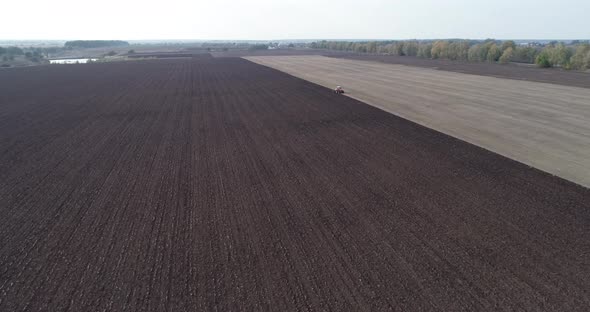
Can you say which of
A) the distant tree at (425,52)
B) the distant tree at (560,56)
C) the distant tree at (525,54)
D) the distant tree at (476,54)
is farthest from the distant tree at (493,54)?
the distant tree at (425,52)

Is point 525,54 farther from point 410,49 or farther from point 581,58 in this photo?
point 410,49

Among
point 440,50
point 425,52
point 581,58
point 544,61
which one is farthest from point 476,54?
point 581,58

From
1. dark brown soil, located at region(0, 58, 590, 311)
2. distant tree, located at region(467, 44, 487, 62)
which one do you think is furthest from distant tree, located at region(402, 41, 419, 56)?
dark brown soil, located at region(0, 58, 590, 311)

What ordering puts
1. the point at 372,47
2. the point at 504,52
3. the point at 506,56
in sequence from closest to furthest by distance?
the point at 506,56 → the point at 504,52 → the point at 372,47

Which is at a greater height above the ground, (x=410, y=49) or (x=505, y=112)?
(x=410, y=49)

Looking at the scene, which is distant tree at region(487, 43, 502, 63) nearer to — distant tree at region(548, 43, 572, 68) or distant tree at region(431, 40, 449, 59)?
distant tree at region(431, 40, 449, 59)

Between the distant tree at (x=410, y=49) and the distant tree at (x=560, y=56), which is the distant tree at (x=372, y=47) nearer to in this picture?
the distant tree at (x=410, y=49)

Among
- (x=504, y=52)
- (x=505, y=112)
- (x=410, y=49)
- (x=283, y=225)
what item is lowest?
(x=283, y=225)
